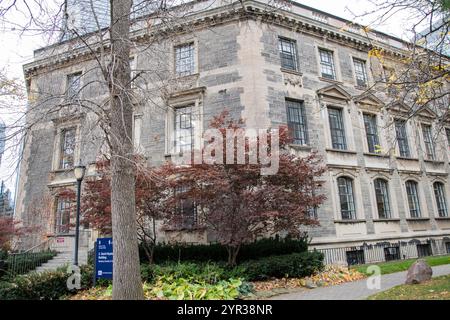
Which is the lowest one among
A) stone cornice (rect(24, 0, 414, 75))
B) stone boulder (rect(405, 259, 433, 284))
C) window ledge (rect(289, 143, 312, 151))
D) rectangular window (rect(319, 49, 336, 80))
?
stone boulder (rect(405, 259, 433, 284))

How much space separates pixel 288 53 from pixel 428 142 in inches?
486

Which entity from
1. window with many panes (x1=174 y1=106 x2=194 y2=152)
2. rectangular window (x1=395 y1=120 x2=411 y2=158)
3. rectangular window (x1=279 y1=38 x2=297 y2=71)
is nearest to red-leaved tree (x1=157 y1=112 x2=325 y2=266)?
window with many panes (x1=174 y1=106 x2=194 y2=152)

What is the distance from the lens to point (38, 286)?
1057 cm

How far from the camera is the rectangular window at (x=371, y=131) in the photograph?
65.7ft

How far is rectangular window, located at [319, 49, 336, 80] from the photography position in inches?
770

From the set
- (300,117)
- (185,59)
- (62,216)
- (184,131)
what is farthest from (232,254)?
(62,216)

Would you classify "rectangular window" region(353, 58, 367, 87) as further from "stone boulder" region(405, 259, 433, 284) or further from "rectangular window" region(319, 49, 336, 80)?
"stone boulder" region(405, 259, 433, 284)

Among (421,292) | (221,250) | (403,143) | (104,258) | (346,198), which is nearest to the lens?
(421,292)

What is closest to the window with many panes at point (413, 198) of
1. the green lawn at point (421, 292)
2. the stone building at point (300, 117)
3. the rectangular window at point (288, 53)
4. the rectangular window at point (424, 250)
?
the stone building at point (300, 117)

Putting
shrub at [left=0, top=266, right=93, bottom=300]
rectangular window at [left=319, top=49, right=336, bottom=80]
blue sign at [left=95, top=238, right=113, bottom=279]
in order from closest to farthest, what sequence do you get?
1. shrub at [left=0, top=266, right=93, bottom=300]
2. blue sign at [left=95, top=238, right=113, bottom=279]
3. rectangular window at [left=319, top=49, right=336, bottom=80]

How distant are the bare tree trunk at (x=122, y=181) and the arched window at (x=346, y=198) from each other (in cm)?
1323

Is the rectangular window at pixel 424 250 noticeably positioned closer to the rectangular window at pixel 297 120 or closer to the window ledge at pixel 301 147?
the window ledge at pixel 301 147

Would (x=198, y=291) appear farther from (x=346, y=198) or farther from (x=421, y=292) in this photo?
(x=346, y=198)

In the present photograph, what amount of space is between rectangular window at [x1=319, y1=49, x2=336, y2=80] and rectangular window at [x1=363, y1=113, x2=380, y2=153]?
3.39 metres
